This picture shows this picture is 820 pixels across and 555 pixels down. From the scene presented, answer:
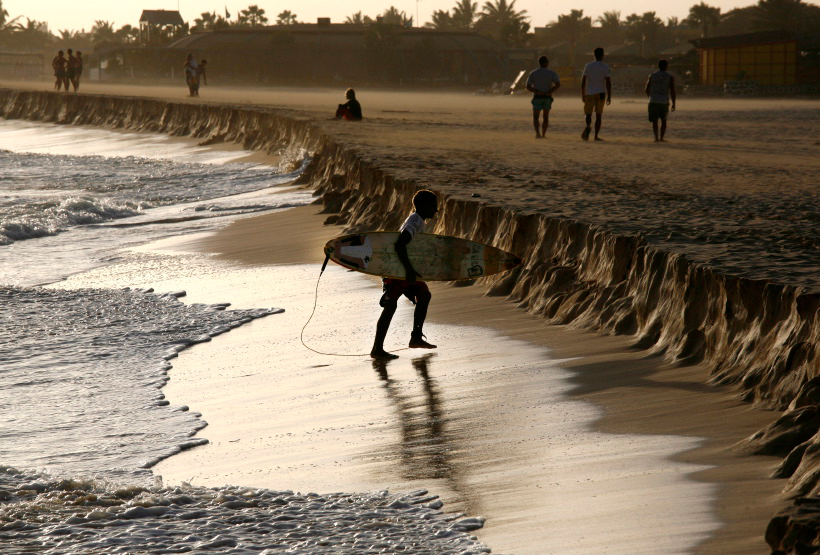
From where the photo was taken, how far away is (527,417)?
6.40 metres

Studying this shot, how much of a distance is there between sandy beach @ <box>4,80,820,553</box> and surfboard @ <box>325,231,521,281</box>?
44cm

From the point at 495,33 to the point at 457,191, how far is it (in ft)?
324

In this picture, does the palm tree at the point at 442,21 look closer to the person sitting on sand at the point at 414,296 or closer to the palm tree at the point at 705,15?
the palm tree at the point at 705,15

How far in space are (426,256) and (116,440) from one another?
3.21 m

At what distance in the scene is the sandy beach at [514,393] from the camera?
16.2ft

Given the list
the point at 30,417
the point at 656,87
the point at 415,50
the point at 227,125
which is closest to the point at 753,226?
the point at 30,417

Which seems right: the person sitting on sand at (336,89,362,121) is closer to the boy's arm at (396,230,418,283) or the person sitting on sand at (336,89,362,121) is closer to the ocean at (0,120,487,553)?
the ocean at (0,120,487,553)

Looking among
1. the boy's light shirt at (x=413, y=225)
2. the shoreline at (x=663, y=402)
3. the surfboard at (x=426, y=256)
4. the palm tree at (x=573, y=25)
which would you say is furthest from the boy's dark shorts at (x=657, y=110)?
the palm tree at (x=573, y=25)

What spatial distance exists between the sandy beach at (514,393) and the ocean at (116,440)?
24 centimetres

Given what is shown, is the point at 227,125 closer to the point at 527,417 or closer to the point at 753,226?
the point at 753,226

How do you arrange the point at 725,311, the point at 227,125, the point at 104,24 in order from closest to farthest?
the point at 725,311, the point at 227,125, the point at 104,24

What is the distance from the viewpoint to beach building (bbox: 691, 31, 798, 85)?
47.9 metres

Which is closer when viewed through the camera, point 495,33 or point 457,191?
point 457,191

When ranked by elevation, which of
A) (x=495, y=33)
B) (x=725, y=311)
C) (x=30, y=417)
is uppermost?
(x=495, y=33)
